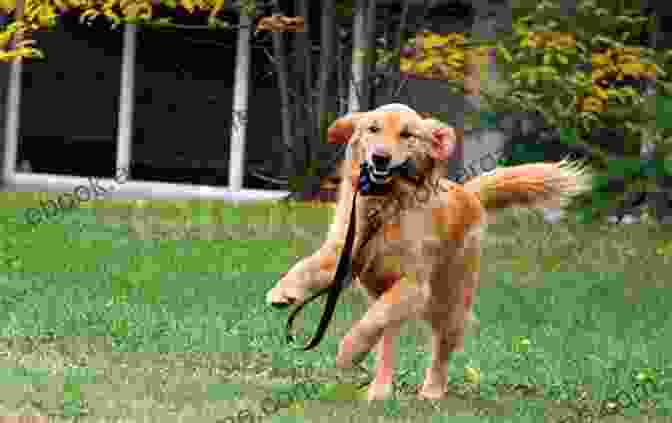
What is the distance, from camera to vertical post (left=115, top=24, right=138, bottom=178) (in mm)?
17109

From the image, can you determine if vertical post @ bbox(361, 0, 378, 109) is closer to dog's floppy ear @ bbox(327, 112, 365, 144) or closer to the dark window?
the dark window

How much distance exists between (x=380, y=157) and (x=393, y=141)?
9 centimetres

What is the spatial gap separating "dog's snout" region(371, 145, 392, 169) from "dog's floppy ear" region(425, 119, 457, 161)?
10.4 inches

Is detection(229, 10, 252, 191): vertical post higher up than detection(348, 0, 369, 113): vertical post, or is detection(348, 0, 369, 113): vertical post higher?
detection(348, 0, 369, 113): vertical post

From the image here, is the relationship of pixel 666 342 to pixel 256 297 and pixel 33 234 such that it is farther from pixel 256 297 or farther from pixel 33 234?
pixel 33 234

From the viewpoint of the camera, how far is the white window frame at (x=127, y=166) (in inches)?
669

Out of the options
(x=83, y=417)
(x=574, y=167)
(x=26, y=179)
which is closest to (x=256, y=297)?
(x=574, y=167)

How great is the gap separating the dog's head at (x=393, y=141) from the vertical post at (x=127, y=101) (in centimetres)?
1204

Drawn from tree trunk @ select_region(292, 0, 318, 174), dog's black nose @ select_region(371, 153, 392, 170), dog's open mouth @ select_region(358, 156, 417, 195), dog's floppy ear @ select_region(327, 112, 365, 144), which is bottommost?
tree trunk @ select_region(292, 0, 318, 174)

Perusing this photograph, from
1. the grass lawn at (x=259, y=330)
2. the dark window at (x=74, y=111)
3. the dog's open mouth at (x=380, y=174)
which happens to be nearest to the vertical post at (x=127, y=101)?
the dark window at (x=74, y=111)

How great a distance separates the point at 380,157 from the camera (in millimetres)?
5074

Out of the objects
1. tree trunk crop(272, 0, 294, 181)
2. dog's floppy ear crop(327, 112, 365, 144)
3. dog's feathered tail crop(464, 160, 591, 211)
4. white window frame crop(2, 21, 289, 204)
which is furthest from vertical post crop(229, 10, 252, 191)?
dog's floppy ear crop(327, 112, 365, 144)

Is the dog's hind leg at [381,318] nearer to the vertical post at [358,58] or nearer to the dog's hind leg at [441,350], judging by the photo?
the dog's hind leg at [441,350]

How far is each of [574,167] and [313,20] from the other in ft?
33.4
